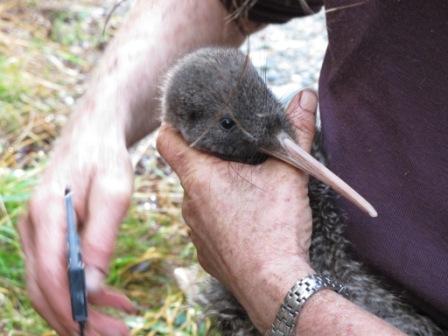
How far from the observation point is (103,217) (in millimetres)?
1420

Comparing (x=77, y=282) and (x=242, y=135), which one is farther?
(x=242, y=135)

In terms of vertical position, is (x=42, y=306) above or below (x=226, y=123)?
below

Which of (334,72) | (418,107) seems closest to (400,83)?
(418,107)

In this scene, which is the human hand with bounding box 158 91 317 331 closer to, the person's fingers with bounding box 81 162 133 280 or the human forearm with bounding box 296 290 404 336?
the human forearm with bounding box 296 290 404 336

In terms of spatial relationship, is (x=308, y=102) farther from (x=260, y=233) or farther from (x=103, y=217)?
(x=103, y=217)

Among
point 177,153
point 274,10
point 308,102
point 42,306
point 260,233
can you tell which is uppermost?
point 274,10

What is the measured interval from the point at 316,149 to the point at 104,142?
0.50m

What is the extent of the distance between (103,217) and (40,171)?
158 cm

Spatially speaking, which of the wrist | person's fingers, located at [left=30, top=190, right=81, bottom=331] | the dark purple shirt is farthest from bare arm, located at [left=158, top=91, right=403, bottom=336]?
person's fingers, located at [left=30, top=190, right=81, bottom=331]

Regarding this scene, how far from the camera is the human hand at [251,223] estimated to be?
150cm

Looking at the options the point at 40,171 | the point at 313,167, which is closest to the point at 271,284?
the point at 313,167

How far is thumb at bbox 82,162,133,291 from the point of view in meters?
1.38

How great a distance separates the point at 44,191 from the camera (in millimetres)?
1543

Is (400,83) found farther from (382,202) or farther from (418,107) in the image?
(382,202)
